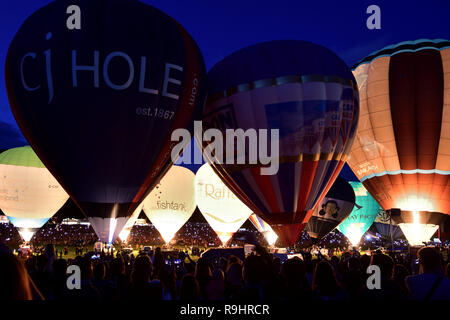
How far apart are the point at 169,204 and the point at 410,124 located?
13491 mm

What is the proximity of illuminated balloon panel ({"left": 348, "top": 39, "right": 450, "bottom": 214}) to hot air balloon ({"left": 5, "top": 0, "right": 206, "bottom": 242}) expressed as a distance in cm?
795

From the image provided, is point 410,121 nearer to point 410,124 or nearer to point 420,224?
point 410,124

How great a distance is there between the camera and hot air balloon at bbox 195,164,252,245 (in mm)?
16953

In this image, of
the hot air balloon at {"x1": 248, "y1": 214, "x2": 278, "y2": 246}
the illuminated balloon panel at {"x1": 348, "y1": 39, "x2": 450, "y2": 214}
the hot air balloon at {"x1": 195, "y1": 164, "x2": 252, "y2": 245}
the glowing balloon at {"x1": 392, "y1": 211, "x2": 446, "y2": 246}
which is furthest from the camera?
the hot air balloon at {"x1": 248, "y1": 214, "x2": 278, "y2": 246}

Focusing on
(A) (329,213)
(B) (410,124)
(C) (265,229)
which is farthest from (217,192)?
→ (B) (410,124)

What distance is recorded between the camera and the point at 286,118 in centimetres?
869

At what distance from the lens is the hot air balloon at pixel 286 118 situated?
344 inches

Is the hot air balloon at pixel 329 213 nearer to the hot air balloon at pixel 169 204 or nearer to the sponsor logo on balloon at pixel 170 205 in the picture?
the hot air balloon at pixel 169 204

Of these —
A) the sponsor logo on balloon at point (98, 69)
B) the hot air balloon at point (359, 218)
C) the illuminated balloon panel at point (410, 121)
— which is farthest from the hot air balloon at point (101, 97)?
the hot air balloon at point (359, 218)

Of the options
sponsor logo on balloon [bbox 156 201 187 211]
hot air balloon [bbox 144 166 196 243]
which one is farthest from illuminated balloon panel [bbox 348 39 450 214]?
sponsor logo on balloon [bbox 156 201 187 211]

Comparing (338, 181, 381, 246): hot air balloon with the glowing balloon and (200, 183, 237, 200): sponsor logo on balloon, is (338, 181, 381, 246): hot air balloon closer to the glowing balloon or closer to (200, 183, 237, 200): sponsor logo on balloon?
(200, 183, 237, 200): sponsor logo on balloon

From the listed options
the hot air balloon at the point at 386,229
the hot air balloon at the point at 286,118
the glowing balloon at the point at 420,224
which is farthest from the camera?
the hot air balloon at the point at 386,229

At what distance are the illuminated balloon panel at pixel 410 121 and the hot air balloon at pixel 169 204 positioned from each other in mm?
11331
